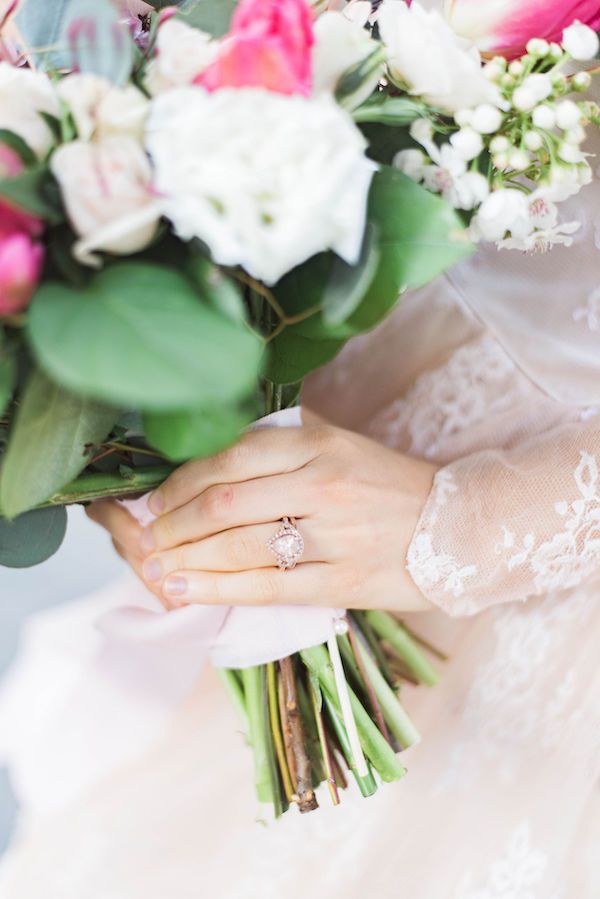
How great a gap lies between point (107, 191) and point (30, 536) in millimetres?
337

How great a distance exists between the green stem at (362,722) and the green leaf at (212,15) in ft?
1.40

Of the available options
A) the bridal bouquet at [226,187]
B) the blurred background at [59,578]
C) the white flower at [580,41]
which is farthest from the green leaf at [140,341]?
the blurred background at [59,578]

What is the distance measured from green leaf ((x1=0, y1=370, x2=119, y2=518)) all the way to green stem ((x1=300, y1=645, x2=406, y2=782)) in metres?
0.28

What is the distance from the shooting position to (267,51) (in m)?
0.35

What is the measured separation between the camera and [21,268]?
34 cm

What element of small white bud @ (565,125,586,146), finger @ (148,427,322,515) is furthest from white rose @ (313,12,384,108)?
finger @ (148,427,322,515)

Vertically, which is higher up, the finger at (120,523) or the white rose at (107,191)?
the white rose at (107,191)

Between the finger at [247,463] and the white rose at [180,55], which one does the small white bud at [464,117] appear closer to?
the white rose at [180,55]

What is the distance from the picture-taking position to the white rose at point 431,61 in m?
0.42

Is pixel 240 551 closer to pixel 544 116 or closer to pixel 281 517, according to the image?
pixel 281 517

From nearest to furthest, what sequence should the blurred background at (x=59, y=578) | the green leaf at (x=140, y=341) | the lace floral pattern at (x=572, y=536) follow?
the green leaf at (x=140, y=341) → the lace floral pattern at (x=572, y=536) → the blurred background at (x=59, y=578)

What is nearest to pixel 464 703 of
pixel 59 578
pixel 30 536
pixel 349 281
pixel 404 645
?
pixel 404 645

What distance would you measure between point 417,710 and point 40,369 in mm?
560

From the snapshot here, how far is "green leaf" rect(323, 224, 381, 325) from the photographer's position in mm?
387
